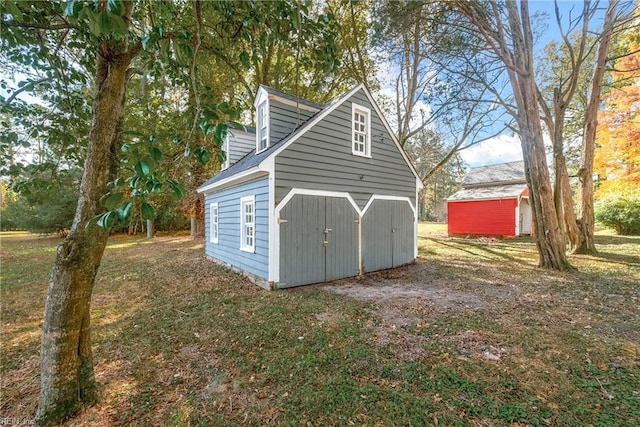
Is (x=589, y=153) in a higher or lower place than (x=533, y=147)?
higher

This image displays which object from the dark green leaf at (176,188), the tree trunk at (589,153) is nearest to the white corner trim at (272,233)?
the dark green leaf at (176,188)

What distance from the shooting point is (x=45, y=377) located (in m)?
2.33

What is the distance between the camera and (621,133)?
46.3 ft

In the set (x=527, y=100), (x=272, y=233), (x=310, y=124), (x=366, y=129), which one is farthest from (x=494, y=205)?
(x=272, y=233)

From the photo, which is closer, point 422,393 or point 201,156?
point 201,156

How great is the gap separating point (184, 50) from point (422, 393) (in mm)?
3625

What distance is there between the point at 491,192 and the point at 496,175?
99.2 inches

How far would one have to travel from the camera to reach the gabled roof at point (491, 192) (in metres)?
16.6

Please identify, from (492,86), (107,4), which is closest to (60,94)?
(107,4)

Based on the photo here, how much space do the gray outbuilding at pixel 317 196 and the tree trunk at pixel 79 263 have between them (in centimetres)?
367

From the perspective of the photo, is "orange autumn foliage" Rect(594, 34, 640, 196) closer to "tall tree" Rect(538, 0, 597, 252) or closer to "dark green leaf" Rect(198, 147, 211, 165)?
"tall tree" Rect(538, 0, 597, 252)

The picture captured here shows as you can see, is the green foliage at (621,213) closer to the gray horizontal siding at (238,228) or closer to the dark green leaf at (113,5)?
the gray horizontal siding at (238,228)

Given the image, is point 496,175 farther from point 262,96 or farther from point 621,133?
point 262,96

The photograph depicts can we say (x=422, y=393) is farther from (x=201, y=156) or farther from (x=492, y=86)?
(x=492, y=86)
